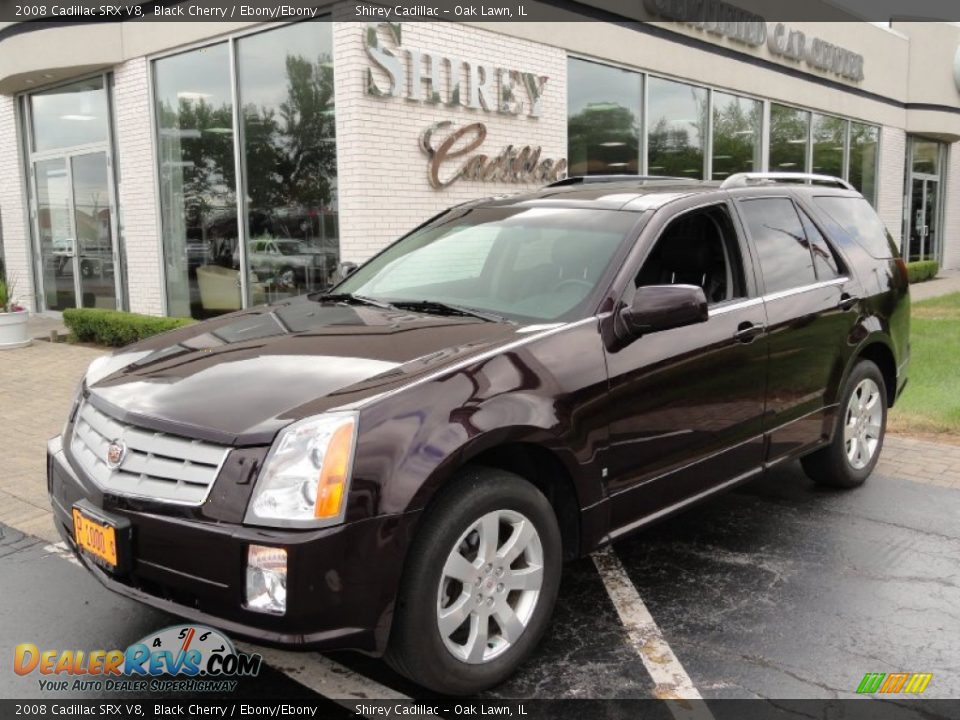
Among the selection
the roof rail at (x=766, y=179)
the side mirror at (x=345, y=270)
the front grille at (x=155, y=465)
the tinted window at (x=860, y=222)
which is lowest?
the front grille at (x=155, y=465)

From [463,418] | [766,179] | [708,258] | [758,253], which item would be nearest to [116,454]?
[463,418]

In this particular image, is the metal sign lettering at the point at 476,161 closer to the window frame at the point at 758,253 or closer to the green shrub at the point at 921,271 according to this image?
the window frame at the point at 758,253

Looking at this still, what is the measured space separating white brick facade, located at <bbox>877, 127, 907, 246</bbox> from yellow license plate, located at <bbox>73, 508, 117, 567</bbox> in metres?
21.0

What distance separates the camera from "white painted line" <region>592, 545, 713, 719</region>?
3057 millimetres

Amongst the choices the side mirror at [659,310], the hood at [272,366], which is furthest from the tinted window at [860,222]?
the hood at [272,366]

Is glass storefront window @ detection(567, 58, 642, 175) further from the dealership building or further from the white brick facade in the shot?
the white brick facade

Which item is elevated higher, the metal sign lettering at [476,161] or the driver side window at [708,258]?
the metal sign lettering at [476,161]

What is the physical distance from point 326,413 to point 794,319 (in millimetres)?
2717

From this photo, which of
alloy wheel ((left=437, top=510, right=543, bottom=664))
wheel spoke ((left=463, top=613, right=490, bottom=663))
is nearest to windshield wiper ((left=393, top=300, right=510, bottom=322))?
alloy wheel ((left=437, top=510, right=543, bottom=664))

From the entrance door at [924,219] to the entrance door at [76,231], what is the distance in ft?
63.7

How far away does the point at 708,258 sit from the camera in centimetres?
445

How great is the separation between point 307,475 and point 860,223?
4.19m

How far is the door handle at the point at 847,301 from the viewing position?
16.2 feet

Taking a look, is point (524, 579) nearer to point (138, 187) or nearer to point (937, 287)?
point (138, 187)
